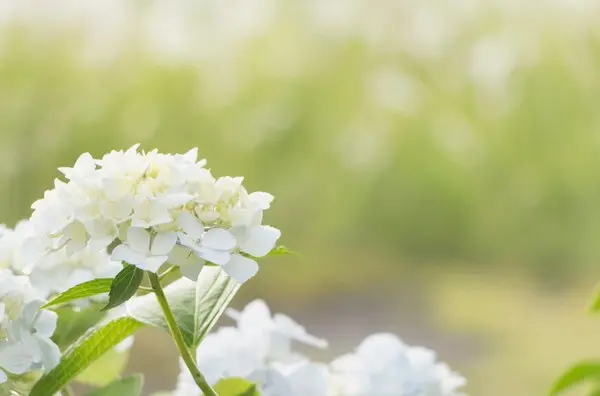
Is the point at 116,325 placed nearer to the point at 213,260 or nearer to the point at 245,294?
the point at 213,260

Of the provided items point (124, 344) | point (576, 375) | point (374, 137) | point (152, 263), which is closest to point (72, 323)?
point (124, 344)

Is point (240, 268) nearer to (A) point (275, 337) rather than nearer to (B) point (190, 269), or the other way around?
(B) point (190, 269)

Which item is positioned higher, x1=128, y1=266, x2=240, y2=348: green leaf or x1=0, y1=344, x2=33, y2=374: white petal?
x1=128, y1=266, x2=240, y2=348: green leaf

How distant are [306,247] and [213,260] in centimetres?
277

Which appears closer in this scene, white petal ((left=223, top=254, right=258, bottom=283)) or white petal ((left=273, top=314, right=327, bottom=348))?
white petal ((left=223, top=254, right=258, bottom=283))

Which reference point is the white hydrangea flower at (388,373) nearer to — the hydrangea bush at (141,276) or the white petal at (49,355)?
the hydrangea bush at (141,276)

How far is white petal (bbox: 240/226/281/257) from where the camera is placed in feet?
1.00

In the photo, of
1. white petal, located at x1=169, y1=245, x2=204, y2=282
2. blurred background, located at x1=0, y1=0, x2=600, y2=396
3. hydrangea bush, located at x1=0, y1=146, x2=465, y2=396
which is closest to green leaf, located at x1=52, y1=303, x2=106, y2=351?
hydrangea bush, located at x1=0, y1=146, x2=465, y2=396

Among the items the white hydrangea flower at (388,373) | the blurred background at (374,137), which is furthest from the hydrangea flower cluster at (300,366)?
the blurred background at (374,137)

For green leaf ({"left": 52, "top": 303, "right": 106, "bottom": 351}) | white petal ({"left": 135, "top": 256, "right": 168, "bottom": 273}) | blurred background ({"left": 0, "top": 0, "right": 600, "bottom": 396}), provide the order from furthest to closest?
blurred background ({"left": 0, "top": 0, "right": 600, "bottom": 396})
green leaf ({"left": 52, "top": 303, "right": 106, "bottom": 351})
white petal ({"left": 135, "top": 256, "right": 168, "bottom": 273})

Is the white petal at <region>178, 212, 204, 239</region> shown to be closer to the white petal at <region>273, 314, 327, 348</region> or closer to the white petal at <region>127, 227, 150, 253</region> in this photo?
the white petal at <region>127, 227, 150, 253</region>

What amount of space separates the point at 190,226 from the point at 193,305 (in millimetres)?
61

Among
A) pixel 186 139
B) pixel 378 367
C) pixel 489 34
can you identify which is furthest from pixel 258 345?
pixel 489 34

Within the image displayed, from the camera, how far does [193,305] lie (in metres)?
0.35
